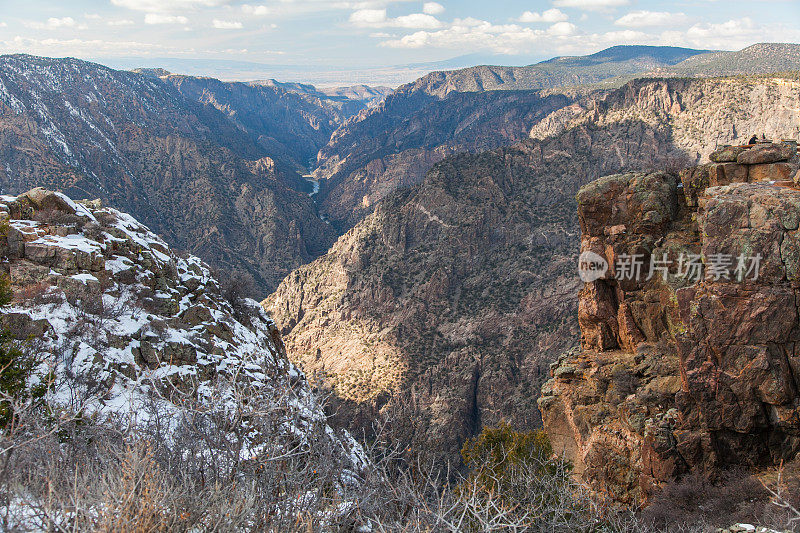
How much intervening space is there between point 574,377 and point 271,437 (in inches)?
526

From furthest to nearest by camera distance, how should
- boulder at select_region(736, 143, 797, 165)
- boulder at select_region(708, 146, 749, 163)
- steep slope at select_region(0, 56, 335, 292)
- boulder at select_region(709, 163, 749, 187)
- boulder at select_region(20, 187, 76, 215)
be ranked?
steep slope at select_region(0, 56, 335, 292)
boulder at select_region(20, 187, 76, 215)
boulder at select_region(708, 146, 749, 163)
boulder at select_region(709, 163, 749, 187)
boulder at select_region(736, 143, 797, 165)

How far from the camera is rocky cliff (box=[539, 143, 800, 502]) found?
1420 cm

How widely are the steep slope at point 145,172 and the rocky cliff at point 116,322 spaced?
243ft

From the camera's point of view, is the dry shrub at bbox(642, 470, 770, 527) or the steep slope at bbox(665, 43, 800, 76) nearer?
the dry shrub at bbox(642, 470, 770, 527)

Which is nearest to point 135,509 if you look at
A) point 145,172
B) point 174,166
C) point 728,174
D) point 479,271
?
point 728,174

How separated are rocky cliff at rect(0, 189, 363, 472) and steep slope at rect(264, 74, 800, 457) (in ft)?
74.4

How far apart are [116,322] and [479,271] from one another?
46.0 m

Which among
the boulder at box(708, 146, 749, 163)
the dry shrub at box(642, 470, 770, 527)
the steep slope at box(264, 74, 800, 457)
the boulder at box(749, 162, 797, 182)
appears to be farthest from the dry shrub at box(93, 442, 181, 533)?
the steep slope at box(264, 74, 800, 457)

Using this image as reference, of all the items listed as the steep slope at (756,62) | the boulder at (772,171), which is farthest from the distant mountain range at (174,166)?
the boulder at (772,171)

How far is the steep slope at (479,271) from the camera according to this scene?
47.3 m

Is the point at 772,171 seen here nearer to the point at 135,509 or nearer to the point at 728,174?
the point at 728,174

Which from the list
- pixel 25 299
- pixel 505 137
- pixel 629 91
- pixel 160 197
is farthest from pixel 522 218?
pixel 505 137

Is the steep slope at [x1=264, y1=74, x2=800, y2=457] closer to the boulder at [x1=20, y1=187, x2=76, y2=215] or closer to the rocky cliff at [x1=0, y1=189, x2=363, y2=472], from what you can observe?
the rocky cliff at [x1=0, y1=189, x2=363, y2=472]

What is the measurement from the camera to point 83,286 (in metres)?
19.5
